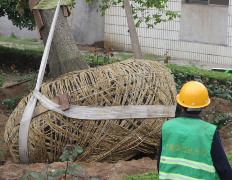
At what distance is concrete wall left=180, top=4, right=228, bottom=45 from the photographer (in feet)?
35.0

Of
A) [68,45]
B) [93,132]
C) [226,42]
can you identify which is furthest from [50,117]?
[226,42]

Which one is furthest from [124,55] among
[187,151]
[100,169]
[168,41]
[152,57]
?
[187,151]

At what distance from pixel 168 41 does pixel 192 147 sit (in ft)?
31.6

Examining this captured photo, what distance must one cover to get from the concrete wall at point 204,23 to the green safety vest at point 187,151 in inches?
351

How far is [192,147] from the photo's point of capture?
2.36 m

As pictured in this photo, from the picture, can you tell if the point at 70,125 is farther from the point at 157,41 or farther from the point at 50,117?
the point at 157,41

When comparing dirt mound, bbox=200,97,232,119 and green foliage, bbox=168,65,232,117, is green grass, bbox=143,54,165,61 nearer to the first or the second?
green foliage, bbox=168,65,232,117

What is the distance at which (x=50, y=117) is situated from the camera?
3.91 meters

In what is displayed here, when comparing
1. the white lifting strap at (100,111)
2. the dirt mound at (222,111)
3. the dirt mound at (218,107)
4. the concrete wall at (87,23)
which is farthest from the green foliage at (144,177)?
the concrete wall at (87,23)

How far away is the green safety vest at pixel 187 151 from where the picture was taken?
91.7 inches

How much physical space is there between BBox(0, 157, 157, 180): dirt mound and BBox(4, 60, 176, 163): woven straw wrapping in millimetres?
194

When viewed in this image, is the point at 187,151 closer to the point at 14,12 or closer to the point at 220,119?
the point at 220,119

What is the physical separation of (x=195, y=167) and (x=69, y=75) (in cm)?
239

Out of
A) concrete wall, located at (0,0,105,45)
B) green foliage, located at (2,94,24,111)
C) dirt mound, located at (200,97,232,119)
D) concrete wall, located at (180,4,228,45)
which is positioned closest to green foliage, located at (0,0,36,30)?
green foliage, located at (2,94,24,111)
